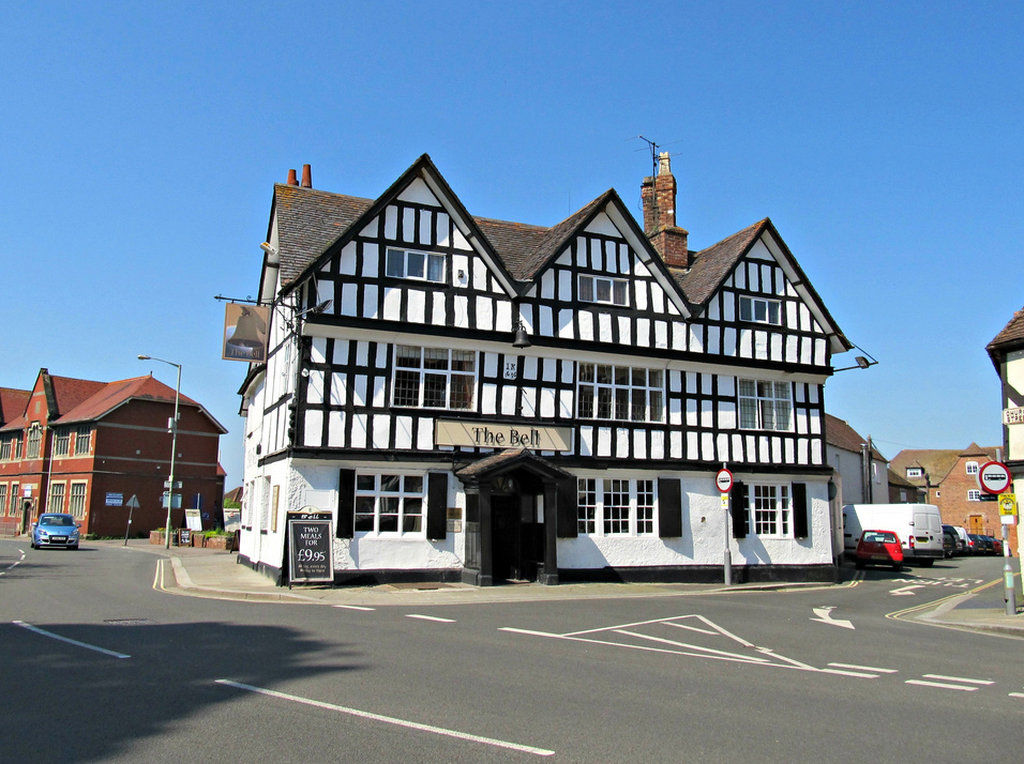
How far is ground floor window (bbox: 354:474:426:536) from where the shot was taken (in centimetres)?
2036

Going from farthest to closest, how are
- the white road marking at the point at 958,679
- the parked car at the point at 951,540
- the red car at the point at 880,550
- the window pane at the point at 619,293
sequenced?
the parked car at the point at 951,540 < the red car at the point at 880,550 < the window pane at the point at 619,293 < the white road marking at the point at 958,679

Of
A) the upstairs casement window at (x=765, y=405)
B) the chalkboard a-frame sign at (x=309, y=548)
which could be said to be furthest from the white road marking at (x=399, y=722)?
the upstairs casement window at (x=765, y=405)

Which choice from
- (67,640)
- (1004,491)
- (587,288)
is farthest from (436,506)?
(1004,491)

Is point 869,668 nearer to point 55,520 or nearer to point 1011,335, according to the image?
point 1011,335

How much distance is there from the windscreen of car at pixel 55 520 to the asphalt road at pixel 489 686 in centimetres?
2599

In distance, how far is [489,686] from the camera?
329 inches

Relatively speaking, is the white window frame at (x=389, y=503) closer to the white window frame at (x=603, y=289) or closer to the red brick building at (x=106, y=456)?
the white window frame at (x=603, y=289)

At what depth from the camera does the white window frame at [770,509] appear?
25109mm

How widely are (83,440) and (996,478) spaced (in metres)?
54.0

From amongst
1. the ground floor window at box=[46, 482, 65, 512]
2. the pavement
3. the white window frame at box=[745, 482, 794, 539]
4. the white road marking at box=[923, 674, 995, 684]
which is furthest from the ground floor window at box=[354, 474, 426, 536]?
the ground floor window at box=[46, 482, 65, 512]

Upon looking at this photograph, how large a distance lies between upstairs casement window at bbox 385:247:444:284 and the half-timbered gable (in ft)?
0.17

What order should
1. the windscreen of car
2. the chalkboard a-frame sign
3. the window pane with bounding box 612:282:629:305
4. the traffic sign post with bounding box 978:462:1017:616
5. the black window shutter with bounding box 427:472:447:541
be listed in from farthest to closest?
the windscreen of car
the window pane with bounding box 612:282:629:305
the black window shutter with bounding box 427:472:447:541
the chalkboard a-frame sign
the traffic sign post with bounding box 978:462:1017:616

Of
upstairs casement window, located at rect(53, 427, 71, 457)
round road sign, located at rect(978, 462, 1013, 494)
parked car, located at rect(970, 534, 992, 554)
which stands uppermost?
upstairs casement window, located at rect(53, 427, 71, 457)

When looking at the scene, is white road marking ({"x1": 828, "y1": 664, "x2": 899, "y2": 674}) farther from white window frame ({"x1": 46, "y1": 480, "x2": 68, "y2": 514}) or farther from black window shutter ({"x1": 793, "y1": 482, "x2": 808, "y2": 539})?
white window frame ({"x1": 46, "y1": 480, "x2": 68, "y2": 514})
